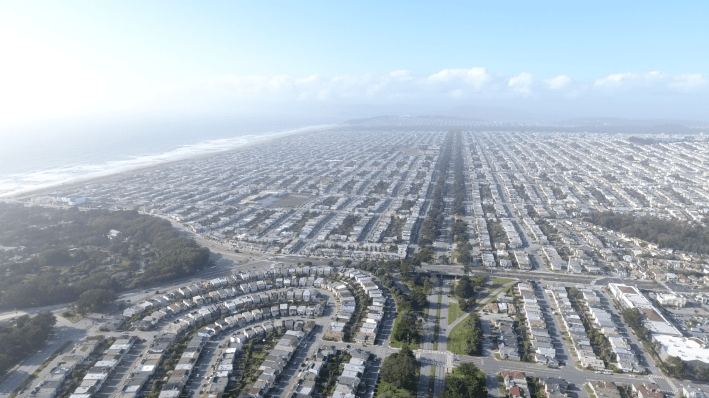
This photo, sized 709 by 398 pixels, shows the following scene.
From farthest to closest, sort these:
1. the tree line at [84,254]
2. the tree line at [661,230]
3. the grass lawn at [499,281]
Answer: the tree line at [661,230]
the grass lawn at [499,281]
the tree line at [84,254]

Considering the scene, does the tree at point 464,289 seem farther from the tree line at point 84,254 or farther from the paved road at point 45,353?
the paved road at point 45,353

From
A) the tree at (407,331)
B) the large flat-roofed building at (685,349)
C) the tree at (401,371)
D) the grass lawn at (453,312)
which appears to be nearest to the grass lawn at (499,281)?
the grass lawn at (453,312)

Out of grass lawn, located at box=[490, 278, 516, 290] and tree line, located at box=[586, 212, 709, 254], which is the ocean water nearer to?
grass lawn, located at box=[490, 278, 516, 290]

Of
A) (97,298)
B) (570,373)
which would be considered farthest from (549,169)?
(97,298)

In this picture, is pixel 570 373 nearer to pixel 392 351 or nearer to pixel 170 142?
pixel 392 351

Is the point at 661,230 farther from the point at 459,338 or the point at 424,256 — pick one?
the point at 459,338

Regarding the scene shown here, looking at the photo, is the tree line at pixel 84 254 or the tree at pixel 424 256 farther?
the tree at pixel 424 256

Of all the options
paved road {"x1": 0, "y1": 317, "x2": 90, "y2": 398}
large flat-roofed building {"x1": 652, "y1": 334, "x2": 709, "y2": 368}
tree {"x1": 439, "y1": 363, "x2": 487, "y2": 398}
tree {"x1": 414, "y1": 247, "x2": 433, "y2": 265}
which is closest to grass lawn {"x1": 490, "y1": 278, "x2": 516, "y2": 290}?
tree {"x1": 414, "y1": 247, "x2": 433, "y2": 265}

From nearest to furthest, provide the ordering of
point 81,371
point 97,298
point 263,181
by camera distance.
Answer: point 81,371 < point 97,298 < point 263,181
